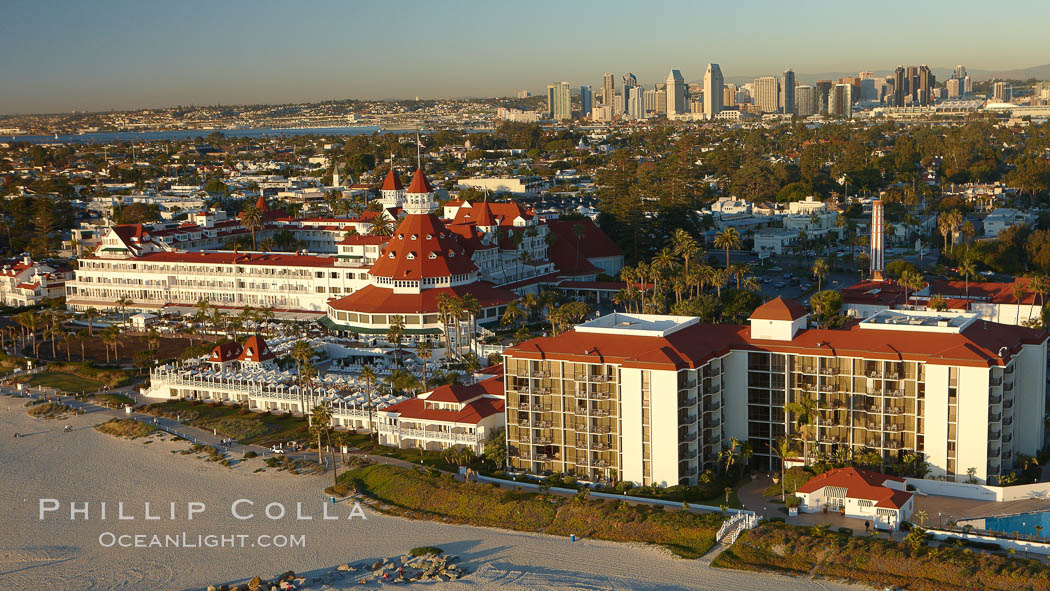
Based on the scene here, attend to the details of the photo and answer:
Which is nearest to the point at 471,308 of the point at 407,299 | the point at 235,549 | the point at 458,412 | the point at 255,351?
the point at 407,299

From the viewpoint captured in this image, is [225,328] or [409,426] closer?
[409,426]

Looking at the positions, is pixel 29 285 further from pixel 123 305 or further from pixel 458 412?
pixel 458 412

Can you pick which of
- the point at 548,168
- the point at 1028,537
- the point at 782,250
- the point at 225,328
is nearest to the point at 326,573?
the point at 1028,537

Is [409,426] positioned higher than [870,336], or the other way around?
[870,336]

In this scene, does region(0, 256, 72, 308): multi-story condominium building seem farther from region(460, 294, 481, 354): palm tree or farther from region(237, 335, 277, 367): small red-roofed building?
region(460, 294, 481, 354): palm tree

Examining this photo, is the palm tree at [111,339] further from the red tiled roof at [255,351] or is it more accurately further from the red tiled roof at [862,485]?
the red tiled roof at [862,485]

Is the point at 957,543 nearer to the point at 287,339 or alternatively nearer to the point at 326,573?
the point at 326,573
